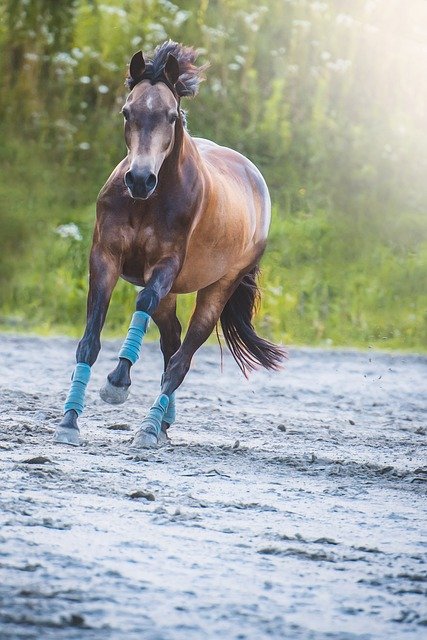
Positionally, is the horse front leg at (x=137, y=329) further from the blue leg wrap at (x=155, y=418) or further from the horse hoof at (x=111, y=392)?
the blue leg wrap at (x=155, y=418)

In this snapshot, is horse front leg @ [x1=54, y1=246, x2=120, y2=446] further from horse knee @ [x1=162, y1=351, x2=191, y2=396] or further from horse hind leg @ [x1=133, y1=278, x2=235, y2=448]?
horse knee @ [x1=162, y1=351, x2=191, y2=396]

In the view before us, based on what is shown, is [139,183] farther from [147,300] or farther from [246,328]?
[246,328]

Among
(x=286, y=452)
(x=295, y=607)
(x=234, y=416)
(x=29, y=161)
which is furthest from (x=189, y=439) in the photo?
(x=29, y=161)

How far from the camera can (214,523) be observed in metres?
4.75

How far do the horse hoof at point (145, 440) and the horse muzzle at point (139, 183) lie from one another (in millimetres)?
1297

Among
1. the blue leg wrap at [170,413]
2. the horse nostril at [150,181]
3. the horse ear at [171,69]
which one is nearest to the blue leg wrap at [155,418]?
the blue leg wrap at [170,413]

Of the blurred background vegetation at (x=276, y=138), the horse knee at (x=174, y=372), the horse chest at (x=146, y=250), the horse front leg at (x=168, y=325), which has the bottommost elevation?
the horse knee at (x=174, y=372)

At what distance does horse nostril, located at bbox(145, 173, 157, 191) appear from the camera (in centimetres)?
613

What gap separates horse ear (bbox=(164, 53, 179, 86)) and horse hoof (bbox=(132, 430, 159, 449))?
1836 mm

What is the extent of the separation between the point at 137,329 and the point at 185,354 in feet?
2.94

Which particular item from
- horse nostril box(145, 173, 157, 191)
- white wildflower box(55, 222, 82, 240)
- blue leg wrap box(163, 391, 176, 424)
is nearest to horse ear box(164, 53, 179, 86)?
horse nostril box(145, 173, 157, 191)

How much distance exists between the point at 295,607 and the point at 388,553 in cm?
96

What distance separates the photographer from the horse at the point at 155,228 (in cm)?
638

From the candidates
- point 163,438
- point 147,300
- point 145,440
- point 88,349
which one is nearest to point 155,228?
point 147,300
